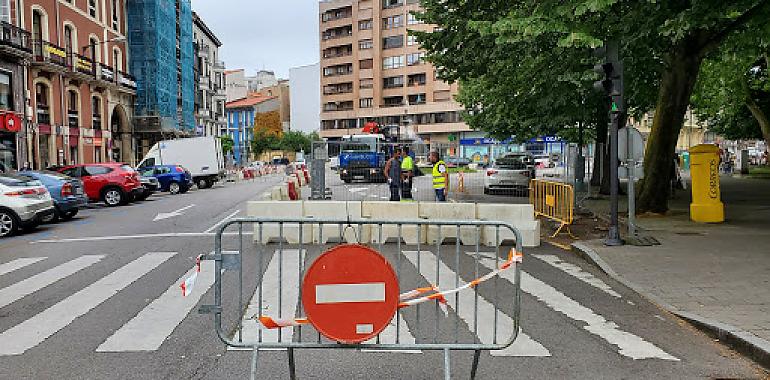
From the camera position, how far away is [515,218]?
1216 cm

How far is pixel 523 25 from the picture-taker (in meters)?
10.1

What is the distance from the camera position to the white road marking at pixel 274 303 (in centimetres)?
545

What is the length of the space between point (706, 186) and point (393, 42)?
6952 cm

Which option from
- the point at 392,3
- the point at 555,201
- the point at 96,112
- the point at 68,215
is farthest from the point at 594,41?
the point at 392,3

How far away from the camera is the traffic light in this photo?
11.2 m

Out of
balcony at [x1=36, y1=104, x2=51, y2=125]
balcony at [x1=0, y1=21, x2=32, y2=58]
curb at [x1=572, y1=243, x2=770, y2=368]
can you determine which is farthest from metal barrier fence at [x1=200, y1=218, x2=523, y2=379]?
balcony at [x1=36, y1=104, x2=51, y2=125]

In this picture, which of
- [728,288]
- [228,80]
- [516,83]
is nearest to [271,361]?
[728,288]

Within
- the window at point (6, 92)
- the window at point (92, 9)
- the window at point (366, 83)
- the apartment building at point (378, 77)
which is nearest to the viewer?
the window at point (6, 92)

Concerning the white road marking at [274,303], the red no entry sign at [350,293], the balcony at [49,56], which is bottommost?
the white road marking at [274,303]

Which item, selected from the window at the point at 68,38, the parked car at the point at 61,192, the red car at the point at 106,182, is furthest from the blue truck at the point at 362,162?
the window at the point at 68,38

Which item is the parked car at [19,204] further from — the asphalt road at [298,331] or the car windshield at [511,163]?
the car windshield at [511,163]

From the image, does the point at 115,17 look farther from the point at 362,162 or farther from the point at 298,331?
the point at 298,331

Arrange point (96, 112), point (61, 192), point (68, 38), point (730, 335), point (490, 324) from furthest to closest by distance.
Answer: point (96, 112), point (68, 38), point (61, 192), point (490, 324), point (730, 335)

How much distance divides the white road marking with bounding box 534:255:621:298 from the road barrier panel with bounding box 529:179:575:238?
2685mm
